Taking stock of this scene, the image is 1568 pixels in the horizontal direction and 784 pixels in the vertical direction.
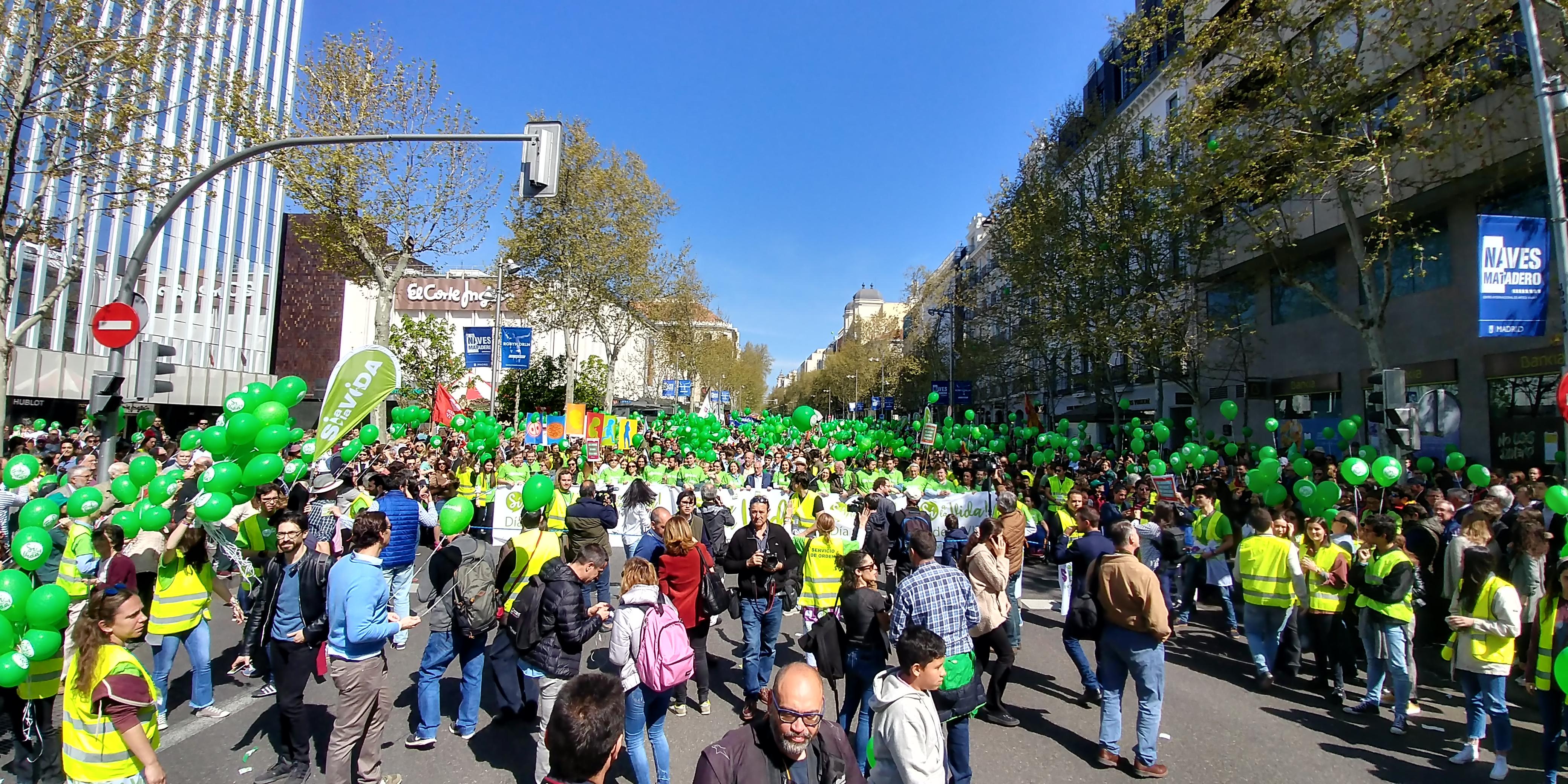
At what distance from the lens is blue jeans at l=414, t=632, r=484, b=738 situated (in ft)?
16.0

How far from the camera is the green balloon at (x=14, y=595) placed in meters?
3.53

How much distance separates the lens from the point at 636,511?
10.6m

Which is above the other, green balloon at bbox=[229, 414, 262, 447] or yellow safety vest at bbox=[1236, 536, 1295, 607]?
green balloon at bbox=[229, 414, 262, 447]

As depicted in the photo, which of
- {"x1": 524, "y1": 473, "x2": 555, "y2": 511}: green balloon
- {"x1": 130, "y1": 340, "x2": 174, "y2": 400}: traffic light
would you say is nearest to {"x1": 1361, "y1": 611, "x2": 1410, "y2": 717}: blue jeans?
{"x1": 524, "y1": 473, "x2": 555, "y2": 511}: green balloon

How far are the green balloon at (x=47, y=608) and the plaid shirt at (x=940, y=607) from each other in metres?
4.09

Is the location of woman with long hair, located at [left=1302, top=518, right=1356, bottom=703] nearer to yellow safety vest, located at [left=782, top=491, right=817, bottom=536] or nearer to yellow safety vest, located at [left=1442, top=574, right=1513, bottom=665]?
yellow safety vest, located at [left=1442, top=574, right=1513, bottom=665]

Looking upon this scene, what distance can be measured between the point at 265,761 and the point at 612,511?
11.0 feet

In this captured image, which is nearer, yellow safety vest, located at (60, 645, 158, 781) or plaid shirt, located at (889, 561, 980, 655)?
yellow safety vest, located at (60, 645, 158, 781)

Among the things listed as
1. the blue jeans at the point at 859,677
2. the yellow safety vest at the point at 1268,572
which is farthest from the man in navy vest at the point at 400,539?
the yellow safety vest at the point at 1268,572

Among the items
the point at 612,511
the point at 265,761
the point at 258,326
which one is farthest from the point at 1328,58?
the point at 258,326

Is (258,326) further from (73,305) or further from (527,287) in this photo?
(527,287)

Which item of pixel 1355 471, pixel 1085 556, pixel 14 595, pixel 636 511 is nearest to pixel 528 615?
pixel 14 595

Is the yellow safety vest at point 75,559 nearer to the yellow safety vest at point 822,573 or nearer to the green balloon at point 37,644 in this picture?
the green balloon at point 37,644

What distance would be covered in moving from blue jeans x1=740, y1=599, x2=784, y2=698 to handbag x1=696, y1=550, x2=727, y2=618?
1.06 feet
